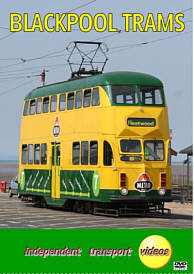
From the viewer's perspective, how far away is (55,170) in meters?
29.3

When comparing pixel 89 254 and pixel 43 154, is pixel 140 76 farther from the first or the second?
pixel 89 254

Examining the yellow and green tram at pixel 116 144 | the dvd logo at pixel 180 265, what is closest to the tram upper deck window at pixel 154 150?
the yellow and green tram at pixel 116 144

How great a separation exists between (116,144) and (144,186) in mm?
1654

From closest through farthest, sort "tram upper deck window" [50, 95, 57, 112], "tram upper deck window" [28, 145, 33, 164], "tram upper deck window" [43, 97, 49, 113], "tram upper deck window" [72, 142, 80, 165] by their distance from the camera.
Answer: "tram upper deck window" [72, 142, 80, 165] → "tram upper deck window" [50, 95, 57, 112] → "tram upper deck window" [43, 97, 49, 113] → "tram upper deck window" [28, 145, 33, 164]

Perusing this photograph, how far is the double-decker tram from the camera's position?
81.7 ft

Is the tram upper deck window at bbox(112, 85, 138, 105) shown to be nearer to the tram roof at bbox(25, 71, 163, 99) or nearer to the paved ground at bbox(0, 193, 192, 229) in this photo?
the tram roof at bbox(25, 71, 163, 99)

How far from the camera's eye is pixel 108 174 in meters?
25.0

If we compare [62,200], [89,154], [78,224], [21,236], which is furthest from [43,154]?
[21,236]

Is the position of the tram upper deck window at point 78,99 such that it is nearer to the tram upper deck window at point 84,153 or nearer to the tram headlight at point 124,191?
the tram upper deck window at point 84,153

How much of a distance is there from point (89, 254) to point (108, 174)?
13907 millimetres

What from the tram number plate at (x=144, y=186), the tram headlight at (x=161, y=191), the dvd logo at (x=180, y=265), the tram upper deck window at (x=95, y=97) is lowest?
the dvd logo at (x=180, y=265)

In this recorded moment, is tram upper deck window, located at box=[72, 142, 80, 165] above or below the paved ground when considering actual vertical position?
above

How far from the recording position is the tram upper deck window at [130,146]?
82.0ft

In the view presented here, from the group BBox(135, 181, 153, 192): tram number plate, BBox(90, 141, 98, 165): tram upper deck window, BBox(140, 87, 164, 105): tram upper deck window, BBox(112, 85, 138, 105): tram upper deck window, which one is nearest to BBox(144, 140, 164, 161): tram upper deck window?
BBox(135, 181, 153, 192): tram number plate
